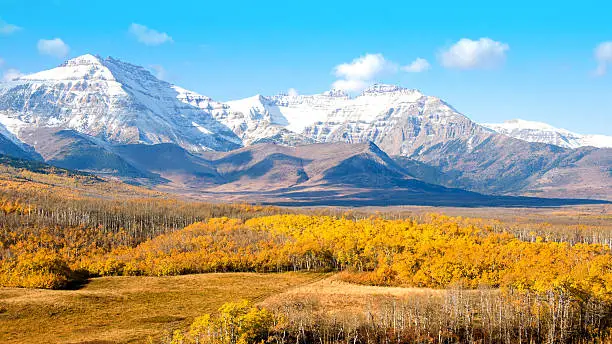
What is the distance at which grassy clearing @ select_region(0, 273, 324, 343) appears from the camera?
4414 inches

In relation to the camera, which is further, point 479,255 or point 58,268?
point 479,255

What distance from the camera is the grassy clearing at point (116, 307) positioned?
368ft

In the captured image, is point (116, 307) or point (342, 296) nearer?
point (116, 307)

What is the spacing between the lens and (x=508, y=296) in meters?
137

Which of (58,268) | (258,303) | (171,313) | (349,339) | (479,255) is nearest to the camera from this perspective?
(349,339)

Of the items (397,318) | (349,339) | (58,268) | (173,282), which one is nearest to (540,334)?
(397,318)

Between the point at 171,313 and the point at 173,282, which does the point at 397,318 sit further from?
the point at 173,282

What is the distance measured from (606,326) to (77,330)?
10926cm

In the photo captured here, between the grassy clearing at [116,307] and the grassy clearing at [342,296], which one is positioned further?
the grassy clearing at [342,296]

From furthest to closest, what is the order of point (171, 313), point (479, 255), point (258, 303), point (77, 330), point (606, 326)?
point (479, 255)
point (258, 303)
point (171, 313)
point (606, 326)
point (77, 330)

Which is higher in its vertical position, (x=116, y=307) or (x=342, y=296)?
(x=342, y=296)

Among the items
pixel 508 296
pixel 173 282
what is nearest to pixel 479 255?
pixel 508 296

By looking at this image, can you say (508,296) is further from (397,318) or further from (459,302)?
(397,318)

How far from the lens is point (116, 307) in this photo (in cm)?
13788
